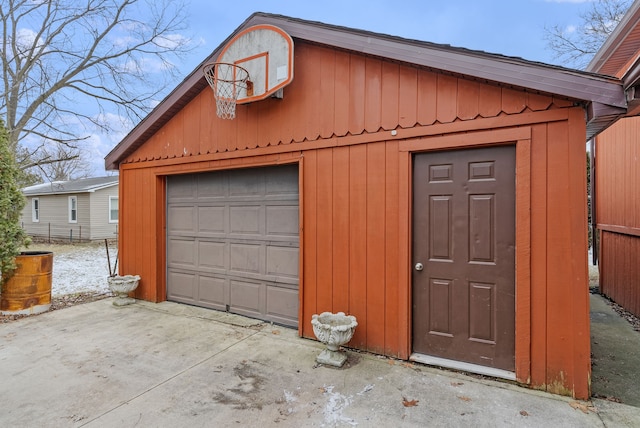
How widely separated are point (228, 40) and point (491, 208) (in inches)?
152

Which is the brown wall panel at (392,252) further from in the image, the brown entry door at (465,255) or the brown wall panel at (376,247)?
the brown entry door at (465,255)

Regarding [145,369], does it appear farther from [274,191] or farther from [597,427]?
[597,427]

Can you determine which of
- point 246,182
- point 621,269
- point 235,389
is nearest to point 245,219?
point 246,182

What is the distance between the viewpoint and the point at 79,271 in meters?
8.37

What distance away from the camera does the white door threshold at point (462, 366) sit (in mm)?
2939

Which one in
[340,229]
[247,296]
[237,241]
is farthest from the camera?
[237,241]

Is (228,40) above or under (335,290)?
above

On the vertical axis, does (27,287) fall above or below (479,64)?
below

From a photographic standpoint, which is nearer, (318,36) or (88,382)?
(88,382)

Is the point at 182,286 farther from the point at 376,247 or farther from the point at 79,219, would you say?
the point at 79,219

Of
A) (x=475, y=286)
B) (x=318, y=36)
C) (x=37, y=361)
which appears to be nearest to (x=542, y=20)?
(x=318, y=36)

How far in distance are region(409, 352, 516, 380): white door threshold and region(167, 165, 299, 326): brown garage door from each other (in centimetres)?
164

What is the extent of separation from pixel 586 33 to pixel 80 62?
1861 cm

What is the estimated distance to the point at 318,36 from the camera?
12.2 ft
